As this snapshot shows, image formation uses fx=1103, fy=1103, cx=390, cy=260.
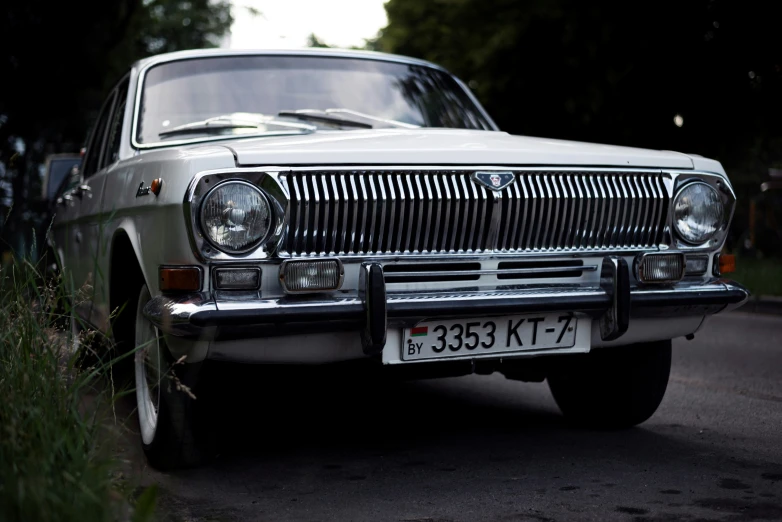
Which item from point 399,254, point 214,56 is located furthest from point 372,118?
point 399,254

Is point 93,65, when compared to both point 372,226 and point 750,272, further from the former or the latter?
point 372,226

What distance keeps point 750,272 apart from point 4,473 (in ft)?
36.4

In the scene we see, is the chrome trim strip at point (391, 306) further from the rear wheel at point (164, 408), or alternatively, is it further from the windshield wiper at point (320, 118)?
the windshield wiper at point (320, 118)

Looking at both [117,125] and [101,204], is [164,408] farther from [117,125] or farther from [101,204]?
[117,125]

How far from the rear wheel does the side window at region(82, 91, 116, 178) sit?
1.91 meters

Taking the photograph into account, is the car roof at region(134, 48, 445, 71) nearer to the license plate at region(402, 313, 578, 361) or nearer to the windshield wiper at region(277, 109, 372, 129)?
the windshield wiper at region(277, 109, 372, 129)

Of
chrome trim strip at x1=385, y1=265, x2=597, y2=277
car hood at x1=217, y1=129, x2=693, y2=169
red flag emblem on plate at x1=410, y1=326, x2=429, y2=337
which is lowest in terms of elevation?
red flag emblem on plate at x1=410, y1=326, x2=429, y2=337

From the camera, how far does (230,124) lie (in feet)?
16.2

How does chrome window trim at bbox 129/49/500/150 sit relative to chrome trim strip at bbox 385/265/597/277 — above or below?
above

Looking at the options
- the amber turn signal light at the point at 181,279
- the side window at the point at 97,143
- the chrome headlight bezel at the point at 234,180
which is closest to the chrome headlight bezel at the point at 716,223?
the chrome headlight bezel at the point at 234,180

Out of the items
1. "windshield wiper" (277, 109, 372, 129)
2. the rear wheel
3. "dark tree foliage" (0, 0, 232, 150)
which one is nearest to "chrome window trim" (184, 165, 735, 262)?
the rear wheel

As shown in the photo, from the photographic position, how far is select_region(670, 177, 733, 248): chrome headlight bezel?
444 centimetres

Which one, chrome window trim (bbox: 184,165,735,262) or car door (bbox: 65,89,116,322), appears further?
car door (bbox: 65,89,116,322)

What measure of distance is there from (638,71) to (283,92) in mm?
11254
